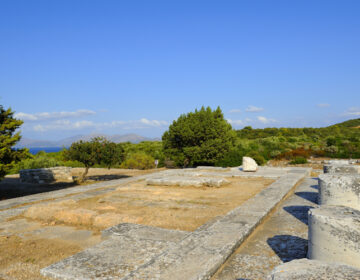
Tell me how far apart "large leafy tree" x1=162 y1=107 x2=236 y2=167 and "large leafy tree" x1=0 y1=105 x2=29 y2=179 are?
9.21m

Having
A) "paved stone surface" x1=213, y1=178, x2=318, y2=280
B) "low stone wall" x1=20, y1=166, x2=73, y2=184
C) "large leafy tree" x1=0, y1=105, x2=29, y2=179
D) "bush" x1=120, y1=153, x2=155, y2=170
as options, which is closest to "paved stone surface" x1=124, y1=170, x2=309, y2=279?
"paved stone surface" x1=213, y1=178, x2=318, y2=280

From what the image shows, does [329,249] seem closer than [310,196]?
Yes

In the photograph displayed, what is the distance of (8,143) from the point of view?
8836 mm

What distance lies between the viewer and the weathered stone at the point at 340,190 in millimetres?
5004

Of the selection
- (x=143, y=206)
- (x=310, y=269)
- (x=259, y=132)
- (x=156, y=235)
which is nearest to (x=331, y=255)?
(x=310, y=269)

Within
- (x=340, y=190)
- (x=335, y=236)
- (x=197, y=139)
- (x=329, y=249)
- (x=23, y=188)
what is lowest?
(x=23, y=188)

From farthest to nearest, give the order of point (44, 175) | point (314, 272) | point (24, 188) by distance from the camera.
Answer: point (44, 175), point (24, 188), point (314, 272)

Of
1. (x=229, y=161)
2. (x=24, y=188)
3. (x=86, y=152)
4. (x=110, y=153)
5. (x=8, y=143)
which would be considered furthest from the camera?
(x=229, y=161)

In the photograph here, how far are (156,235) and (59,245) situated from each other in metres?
1.45

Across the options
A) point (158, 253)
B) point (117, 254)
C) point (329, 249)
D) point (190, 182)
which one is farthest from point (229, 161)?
point (329, 249)

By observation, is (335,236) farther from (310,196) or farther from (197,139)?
(197,139)

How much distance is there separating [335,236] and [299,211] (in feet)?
9.33

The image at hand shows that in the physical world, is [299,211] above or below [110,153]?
below

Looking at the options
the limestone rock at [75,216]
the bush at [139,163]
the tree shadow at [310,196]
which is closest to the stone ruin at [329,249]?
the tree shadow at [310,196]
